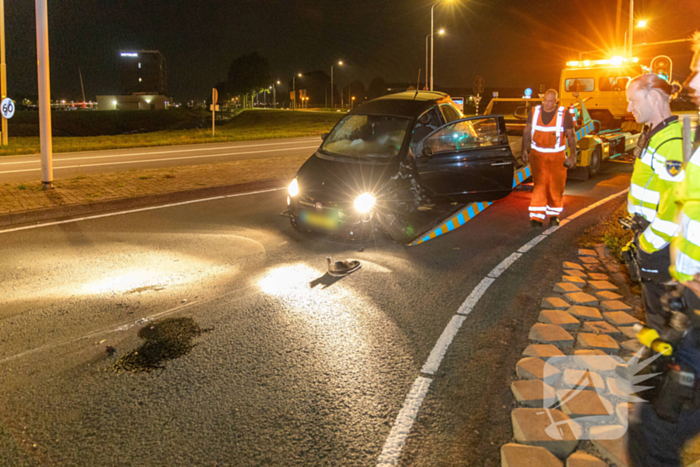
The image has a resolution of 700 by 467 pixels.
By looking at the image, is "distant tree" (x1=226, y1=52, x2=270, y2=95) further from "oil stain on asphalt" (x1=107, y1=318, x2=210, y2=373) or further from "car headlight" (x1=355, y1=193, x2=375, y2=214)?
"oil stain on asphalt" (x1=107, y1=318, x2=210, y2=373)

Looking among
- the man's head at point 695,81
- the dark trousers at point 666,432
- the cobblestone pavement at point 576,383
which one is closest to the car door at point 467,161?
the cobblestone pavement at point 576,383

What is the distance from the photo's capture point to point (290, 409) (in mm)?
3439

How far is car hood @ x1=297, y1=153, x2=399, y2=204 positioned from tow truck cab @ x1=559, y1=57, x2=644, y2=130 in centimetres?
1063

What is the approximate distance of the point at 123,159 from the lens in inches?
672

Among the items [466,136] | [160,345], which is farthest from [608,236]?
[160,345]

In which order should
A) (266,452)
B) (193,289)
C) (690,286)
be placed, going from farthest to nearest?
(193,289)
(266,452)
(690,286)

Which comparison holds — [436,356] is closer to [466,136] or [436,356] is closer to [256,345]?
[256,345]

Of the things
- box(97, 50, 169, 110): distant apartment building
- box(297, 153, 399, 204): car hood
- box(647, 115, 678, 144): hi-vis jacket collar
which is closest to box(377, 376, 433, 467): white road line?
box(647, 115, 678, 144): hi-vis jacket collar

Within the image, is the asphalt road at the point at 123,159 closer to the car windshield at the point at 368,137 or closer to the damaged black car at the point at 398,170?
the car windshield at the point at 368,137

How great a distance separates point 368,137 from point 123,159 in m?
11.6

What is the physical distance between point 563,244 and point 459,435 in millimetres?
4997

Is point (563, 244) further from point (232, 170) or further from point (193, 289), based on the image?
point (232, 170)

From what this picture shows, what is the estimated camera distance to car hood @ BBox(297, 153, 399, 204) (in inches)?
281

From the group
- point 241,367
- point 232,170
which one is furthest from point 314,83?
point 241,367
